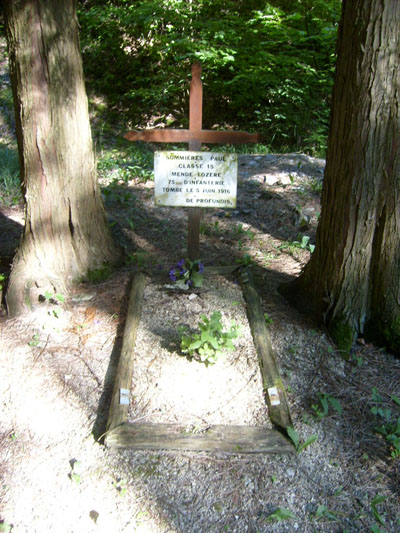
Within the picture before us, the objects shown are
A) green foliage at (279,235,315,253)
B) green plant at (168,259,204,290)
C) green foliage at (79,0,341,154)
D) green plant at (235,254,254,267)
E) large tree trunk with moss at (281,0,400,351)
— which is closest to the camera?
large tree trunk with moss at (281,0,400,351)

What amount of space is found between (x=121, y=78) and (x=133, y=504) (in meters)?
9.42

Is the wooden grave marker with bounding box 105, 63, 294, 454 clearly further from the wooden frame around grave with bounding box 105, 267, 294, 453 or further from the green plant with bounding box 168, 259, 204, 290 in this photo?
the green plant with bounding box 168, 259, 204, 290

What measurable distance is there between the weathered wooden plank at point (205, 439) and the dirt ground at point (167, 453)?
4cm

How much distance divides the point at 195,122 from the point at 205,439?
A: 2337 mm

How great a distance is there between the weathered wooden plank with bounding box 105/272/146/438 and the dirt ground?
111 millimetres

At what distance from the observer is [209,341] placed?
2.89 m

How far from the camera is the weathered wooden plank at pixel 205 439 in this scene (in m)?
2.44

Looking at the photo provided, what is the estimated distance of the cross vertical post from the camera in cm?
339

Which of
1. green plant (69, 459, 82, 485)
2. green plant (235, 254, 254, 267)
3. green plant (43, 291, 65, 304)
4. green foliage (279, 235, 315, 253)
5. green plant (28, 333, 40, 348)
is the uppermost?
green foliage (279, 235, 315, 253)

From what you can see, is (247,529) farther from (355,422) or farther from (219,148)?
(219,148)

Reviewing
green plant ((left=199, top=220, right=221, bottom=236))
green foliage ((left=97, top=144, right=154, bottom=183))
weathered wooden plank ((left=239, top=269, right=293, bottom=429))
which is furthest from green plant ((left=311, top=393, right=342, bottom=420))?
green foliage ((left=97, top=144, right=154, bottom=183))

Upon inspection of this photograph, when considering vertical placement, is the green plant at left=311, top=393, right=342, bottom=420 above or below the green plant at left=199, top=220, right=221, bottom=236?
below

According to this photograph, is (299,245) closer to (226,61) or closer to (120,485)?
(120,485)

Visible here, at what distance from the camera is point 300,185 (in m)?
5.58
